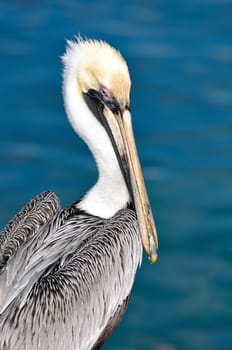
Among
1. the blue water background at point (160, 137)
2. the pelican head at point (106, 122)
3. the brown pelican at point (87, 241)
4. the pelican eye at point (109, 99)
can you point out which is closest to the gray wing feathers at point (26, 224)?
the brown pelican at point (87, 241)

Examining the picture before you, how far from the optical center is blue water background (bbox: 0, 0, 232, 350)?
6.74 m

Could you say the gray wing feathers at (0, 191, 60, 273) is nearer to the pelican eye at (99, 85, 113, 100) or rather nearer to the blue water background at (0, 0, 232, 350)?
the pelican eye at (99, 85, 113, 100)

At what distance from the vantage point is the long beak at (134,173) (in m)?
5.67

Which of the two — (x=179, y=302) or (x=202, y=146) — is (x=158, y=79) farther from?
Result: (x=179, y=302)

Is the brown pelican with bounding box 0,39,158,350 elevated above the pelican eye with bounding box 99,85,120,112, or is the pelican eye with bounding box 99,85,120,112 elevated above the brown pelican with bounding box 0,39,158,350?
the pelican eye with bounding box 99,85,120,112

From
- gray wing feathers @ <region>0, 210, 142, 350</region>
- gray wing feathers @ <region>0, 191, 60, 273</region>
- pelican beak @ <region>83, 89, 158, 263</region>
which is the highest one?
pelican beak @ <region>83, 89, 158, 263</region>

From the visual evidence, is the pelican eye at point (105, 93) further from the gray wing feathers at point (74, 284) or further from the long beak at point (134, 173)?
the gray wing feathers at point (74, 284)

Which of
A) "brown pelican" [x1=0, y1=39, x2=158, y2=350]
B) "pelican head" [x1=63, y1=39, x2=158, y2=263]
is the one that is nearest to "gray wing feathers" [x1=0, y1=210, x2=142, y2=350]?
"brown pelican" [x1=0, y1=39, x2=158, y2=350]

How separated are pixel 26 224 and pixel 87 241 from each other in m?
0.43

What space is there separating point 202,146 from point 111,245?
2567mm

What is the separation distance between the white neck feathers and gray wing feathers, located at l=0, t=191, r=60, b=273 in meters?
0.29

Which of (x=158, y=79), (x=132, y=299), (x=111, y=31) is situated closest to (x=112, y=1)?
(x=111, y=31)

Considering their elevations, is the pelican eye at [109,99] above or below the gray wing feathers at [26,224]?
above

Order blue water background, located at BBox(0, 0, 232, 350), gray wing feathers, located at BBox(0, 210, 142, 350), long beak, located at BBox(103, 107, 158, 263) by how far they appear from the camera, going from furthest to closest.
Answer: blue water background, located at BBox(0, 0, 232, 350) → long beak, located at BBox(103, 107, 158, 263) → gray wing feathers, located at BBox(0, 210, 142, 350)
